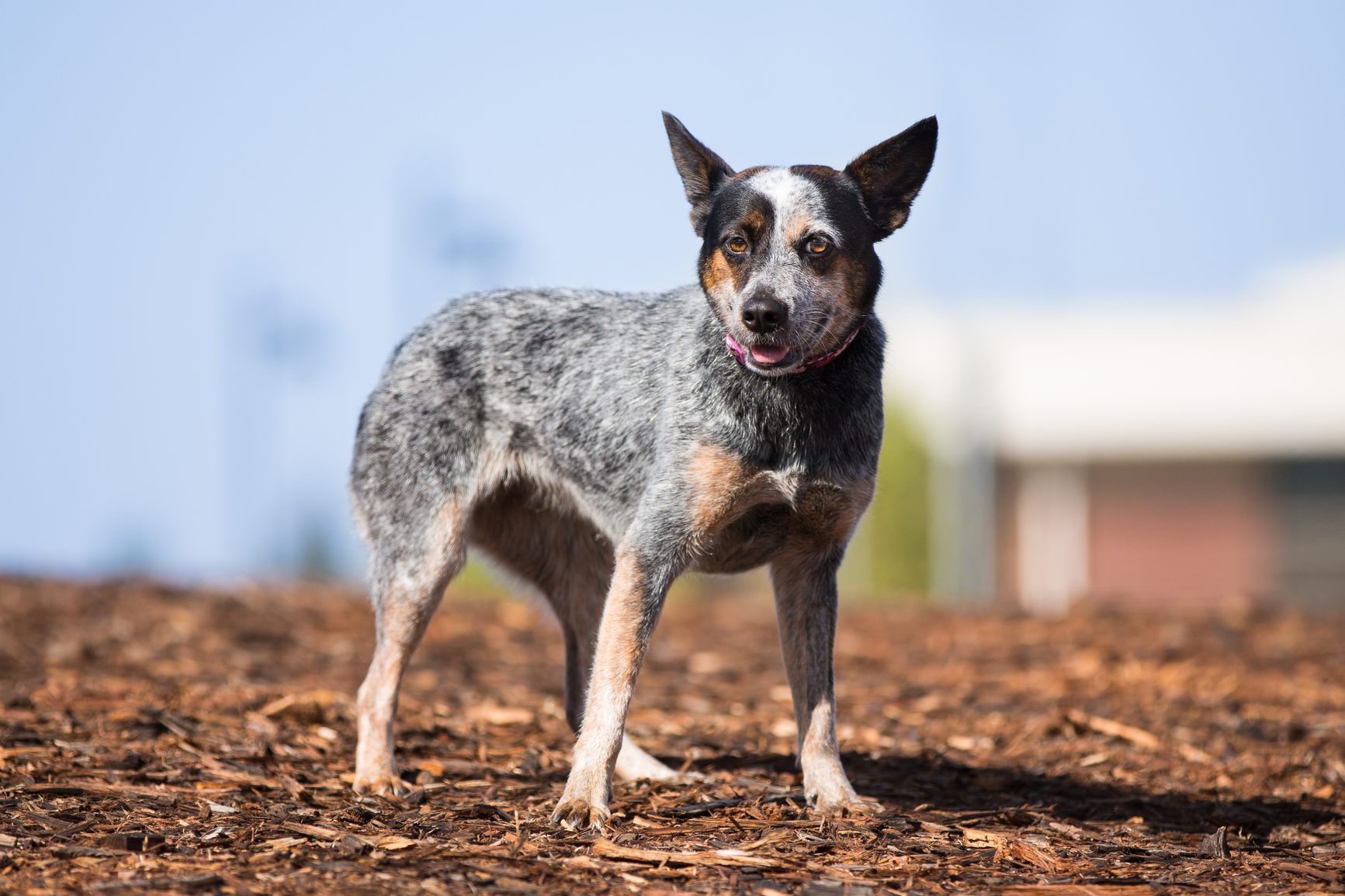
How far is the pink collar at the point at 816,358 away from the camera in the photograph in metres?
5.05

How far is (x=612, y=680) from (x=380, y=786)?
47.8 inches

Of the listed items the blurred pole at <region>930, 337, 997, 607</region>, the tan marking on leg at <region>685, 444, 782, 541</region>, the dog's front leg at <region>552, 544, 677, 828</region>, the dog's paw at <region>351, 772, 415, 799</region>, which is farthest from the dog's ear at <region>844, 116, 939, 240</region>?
the blurred pole at <region>930, 337, 997, 607</region>

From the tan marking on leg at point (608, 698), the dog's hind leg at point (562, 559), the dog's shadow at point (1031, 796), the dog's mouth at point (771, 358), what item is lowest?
the dog's shadow at point (1031, 796)

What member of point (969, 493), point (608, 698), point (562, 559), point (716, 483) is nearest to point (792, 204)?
point (716, 483)

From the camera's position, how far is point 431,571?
19.2 ft

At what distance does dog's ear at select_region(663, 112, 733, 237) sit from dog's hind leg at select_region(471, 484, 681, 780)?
5.02 ft

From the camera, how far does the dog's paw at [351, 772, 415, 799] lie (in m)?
5.51

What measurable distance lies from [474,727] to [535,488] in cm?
160

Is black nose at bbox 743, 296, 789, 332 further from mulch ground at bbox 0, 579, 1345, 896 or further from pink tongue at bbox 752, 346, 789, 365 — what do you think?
mulch ground at bbox 0, 579, 1345, 896

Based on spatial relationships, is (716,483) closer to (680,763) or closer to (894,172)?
(894,172)

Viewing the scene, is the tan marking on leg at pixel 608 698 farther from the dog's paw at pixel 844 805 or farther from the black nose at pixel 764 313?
the black nose at pixel 764 313

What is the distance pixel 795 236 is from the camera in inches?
193

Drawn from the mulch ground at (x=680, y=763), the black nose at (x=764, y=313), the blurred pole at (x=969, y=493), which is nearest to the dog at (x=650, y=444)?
the black nose at (x=764, y=313)

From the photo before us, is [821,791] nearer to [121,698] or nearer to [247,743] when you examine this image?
[247,743]
